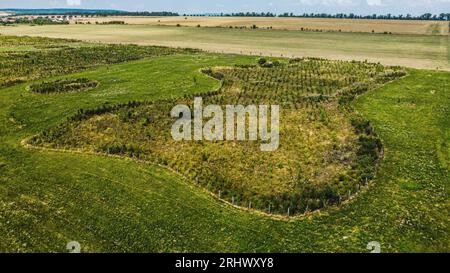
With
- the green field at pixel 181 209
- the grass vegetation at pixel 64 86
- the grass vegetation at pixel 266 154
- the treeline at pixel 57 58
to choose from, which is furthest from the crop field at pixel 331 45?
the green field at pixel 181 209

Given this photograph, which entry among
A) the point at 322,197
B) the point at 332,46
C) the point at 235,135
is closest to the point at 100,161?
the point at 235,135

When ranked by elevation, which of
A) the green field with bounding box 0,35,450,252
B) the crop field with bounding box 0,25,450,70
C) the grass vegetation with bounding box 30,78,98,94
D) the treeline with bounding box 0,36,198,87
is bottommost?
the green field with bounding box 0,35,450,252

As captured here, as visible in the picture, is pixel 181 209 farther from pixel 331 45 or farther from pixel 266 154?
pixel 331 45

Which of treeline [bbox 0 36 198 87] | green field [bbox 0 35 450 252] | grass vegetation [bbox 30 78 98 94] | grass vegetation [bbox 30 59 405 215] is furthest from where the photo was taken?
treeline [bbox 0 36 198 87]

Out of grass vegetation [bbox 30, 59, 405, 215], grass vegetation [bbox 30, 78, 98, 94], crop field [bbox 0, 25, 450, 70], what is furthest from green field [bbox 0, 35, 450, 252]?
crop field [bbox 0, 25, 450, 70]

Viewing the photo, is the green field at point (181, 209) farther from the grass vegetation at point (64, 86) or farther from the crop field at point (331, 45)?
the crop field at point (331, 45)

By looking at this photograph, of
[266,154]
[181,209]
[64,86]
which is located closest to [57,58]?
[64,86]

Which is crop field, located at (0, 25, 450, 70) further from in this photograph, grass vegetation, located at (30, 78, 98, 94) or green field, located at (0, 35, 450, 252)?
green field, located at (0, 35, 450, 252)
